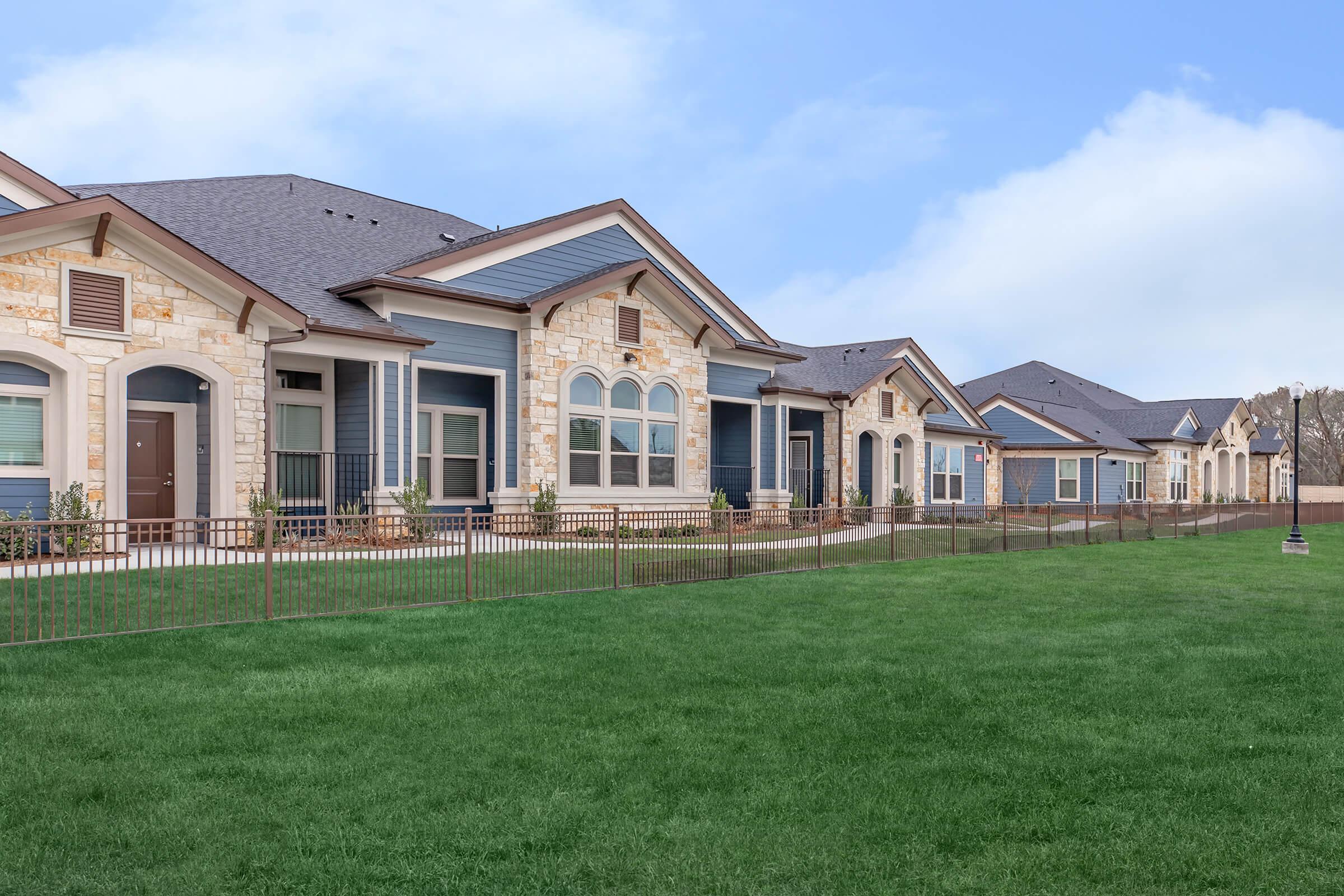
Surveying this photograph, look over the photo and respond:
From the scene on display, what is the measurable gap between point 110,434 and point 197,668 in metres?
9.14

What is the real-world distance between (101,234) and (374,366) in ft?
17.1

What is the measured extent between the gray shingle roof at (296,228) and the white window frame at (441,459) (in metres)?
3.08

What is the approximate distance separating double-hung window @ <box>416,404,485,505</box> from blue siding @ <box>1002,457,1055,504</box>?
2861 centimetres

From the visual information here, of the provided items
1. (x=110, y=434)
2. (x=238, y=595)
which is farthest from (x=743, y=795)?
(x=110, y=434)

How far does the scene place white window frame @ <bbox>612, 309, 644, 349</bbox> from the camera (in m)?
23.5

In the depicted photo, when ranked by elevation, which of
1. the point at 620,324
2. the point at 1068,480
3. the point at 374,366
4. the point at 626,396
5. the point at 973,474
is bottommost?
the point at 1068,480

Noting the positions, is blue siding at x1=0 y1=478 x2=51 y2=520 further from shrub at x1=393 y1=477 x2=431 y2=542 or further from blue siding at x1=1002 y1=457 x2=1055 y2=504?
blue siding at x1=1002 y1=457 x2=1055 y2=504

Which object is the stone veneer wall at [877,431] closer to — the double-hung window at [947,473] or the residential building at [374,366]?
the residential building at [374,366]

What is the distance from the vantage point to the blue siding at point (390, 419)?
65.2 ft

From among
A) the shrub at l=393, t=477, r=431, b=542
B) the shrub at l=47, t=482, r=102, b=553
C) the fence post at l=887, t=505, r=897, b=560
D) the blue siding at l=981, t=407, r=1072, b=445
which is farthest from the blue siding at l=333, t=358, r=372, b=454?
the blue siding at l=981, t=407, r=1072, b=445

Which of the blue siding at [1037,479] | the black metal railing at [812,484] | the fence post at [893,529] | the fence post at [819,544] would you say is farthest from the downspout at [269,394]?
the blue siding at [1037,479]

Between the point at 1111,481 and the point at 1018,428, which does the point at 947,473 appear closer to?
the point at 1018,428

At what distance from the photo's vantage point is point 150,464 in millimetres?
18219

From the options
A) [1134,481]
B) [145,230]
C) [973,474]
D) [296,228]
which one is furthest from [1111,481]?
[145,230]
